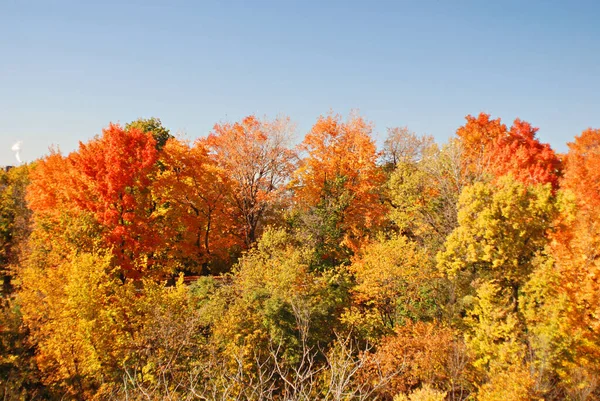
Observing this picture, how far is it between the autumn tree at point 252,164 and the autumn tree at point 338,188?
8.74 feet

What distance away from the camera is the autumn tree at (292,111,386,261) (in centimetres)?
3000

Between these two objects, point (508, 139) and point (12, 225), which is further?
point (508, 139)

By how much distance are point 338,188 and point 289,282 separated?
1371 centimetres

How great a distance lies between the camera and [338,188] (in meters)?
32.7

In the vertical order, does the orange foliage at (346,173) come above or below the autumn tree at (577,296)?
above

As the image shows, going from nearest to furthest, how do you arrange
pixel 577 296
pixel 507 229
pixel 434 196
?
pixel 577 296 → pixel 507 229 → pixel 434 196

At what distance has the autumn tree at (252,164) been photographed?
105ft

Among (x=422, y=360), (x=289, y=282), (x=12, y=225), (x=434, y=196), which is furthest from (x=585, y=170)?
(x=12, y=225)

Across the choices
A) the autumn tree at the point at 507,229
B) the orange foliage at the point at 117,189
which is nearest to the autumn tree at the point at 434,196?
the autumn tree at the point at 507,229

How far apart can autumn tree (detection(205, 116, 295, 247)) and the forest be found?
172 mm

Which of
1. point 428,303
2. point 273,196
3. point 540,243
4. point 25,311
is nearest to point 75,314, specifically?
point 25,311

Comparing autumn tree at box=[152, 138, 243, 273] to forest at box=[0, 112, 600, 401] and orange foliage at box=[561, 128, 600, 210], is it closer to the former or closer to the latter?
forest at box=[0, 112, 600, 401]

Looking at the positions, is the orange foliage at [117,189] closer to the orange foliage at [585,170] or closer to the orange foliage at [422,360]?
the orange foliage at [422,360]

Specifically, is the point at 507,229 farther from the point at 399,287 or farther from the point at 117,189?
the point at 117,189
